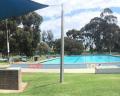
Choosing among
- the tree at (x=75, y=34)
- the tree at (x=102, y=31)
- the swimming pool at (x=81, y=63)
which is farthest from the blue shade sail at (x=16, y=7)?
the tree at (x=75, y=34)

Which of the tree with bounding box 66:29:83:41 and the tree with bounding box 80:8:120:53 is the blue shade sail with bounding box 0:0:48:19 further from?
the tree with bounding box 66:29:83:41

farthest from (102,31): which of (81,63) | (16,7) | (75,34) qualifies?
(16,7)

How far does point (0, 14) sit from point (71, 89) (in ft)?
15.7

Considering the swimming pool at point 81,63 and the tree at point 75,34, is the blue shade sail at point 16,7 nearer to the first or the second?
the swimming pool at point 81,63

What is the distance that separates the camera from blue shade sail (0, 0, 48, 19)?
19.4 feet

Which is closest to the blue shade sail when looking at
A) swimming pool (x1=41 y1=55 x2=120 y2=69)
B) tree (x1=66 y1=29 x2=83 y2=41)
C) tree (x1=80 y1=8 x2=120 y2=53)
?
swimming pool (x1=41 y1=55 x2=120 y2=69)

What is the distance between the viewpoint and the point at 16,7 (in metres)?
6.25

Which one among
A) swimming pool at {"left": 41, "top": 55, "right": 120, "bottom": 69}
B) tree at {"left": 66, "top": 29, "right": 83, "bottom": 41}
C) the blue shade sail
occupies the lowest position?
swimming pool at {"left": 41, "top": 55, "right": 120, "bottom": 69}

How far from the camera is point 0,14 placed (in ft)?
21.0

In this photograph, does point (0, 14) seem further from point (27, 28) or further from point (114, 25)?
point (114, 25)

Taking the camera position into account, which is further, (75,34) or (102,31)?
(75,34)

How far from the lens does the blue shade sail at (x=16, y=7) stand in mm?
5914

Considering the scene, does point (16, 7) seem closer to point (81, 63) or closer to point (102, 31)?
point (81, 63)

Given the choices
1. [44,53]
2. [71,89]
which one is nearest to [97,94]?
[71,89]
